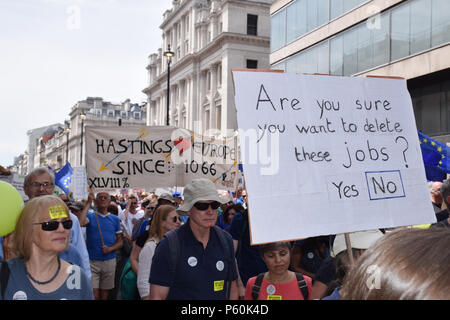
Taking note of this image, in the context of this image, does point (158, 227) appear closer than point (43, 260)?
No

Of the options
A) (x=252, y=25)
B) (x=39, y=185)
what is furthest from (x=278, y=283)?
(x=252, y=25)

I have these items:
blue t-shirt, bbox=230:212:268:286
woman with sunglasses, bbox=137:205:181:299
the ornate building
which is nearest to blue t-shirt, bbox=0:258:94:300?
woman with sunglasses, bbox=137:205:181:299

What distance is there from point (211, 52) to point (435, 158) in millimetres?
43868

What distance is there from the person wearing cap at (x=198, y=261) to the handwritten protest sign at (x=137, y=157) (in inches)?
138

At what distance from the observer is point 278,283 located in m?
3.75

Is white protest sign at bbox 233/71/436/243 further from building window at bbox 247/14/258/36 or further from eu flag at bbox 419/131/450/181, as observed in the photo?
building window at bbox 247/14/258/36

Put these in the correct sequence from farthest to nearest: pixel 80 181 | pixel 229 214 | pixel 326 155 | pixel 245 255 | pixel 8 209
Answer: pixel 80 181 < pixel 229 214 < pixel 245 255 < pixel 326 155 < pixel 8 209

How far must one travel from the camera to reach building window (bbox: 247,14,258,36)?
154 ft

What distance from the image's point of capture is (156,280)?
323cm

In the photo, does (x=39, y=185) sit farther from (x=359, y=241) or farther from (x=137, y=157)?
(x=359, y=241)

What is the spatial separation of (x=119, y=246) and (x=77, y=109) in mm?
113287

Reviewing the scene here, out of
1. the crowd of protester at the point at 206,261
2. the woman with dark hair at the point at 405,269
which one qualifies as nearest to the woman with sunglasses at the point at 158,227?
the crowd of protester at the point at 206,261

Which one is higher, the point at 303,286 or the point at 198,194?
the point at 198,194

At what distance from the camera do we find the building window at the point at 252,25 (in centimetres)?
4684
